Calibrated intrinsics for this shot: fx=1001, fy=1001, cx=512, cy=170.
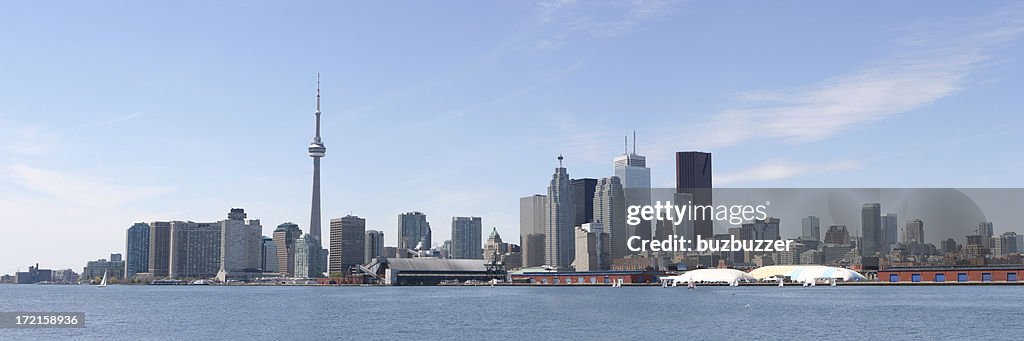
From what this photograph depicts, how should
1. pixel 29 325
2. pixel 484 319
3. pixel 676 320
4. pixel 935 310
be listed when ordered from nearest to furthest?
1. pixel 29 325
2. pixel 676 320
3. pixel 484 319
4. pixel 935 310

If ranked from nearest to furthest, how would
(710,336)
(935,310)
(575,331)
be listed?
(710,336) < (575,331) < (935,310)

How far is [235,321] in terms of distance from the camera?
130500 millimetres

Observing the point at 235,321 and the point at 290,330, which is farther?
the point at 235,321

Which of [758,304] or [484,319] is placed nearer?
[484,319]

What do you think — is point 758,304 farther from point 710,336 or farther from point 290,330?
point 290,330

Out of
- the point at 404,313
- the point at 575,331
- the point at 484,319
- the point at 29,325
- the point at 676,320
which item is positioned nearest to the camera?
the point at 575,331

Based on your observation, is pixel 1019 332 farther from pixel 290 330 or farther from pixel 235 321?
pixel 235 321

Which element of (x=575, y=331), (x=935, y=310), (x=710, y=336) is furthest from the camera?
(x=935, y=310)

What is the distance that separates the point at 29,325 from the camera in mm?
112188

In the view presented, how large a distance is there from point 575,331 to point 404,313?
4729 centimetres

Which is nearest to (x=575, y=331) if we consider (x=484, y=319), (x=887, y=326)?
(x=484, y=319)

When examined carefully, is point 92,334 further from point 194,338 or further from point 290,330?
point 290,330

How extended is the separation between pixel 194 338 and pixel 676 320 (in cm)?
5546

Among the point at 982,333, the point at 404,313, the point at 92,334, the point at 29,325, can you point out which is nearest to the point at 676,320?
the point at 982,333
